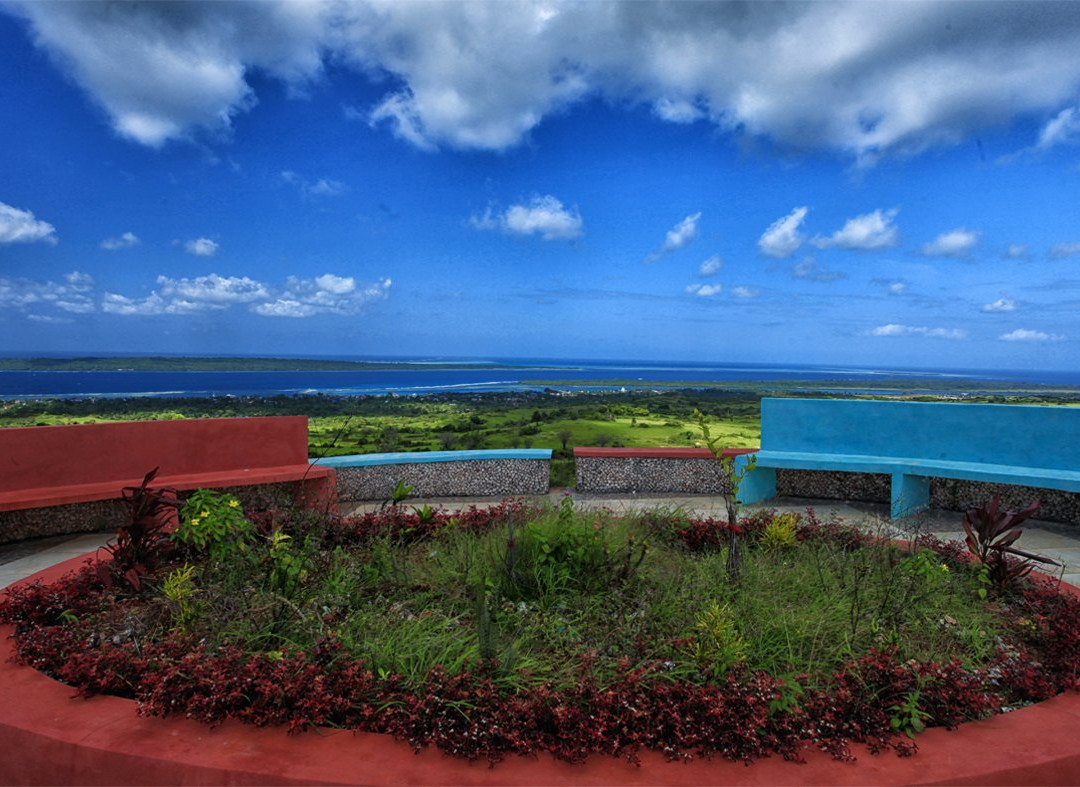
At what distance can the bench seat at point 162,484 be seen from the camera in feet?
17.2

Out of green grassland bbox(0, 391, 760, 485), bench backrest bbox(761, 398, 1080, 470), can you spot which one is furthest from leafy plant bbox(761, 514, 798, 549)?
bench backrest bbox(761, 398, 1080, 470)

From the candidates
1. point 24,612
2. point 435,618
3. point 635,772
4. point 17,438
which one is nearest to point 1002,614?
point 635,772

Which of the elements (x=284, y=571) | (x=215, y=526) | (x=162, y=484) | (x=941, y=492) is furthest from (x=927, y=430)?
(x=162, y=484)

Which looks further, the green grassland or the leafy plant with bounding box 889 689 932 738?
the green grassland

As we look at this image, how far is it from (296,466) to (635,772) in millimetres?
5368

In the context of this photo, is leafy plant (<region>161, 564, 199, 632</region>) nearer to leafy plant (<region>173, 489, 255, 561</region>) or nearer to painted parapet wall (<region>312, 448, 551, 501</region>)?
leafy plant (<region>173, 489, 255, 561</region>)

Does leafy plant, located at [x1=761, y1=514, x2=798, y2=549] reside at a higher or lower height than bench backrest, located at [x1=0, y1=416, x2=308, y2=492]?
lower

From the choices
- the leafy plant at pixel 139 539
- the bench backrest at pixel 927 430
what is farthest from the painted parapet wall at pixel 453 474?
the leafy plant at pixel 139 539

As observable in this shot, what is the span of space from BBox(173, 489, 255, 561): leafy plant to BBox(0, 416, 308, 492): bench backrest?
2.78 meters

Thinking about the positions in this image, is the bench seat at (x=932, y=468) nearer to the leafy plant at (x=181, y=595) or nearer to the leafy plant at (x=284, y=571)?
the leafy plant at (x=284, y=571)

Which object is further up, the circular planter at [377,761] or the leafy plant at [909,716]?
the leafy plant at [909,716]

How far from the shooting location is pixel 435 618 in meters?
2.95

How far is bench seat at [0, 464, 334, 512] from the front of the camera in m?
5.23

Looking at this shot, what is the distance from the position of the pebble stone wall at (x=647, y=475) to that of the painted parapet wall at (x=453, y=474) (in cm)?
53
